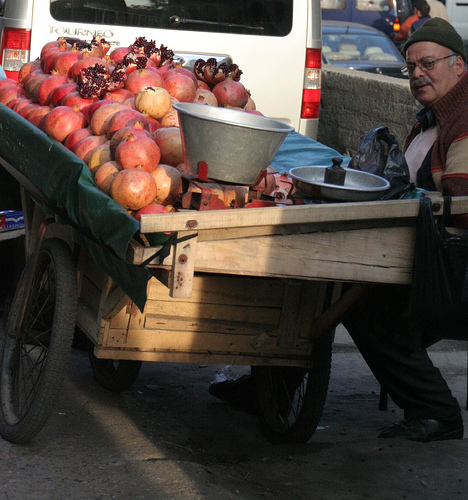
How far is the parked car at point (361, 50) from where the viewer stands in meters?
12.0

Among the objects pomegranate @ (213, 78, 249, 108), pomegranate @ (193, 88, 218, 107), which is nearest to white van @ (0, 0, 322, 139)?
pomegranate @ (213, 78, 249, 108)

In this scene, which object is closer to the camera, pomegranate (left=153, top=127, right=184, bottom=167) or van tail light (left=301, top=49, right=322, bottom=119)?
pomegranate (left=153, top=127, right=184, bottom=167)

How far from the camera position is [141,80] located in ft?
12.5

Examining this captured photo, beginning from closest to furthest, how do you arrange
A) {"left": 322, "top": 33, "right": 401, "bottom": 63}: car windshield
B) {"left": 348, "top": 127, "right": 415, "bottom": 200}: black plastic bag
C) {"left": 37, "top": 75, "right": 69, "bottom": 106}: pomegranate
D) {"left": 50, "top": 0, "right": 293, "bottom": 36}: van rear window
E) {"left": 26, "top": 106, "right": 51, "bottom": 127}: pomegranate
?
1. {"left": 348, "top": 127, "right": 415, "bottom": 200}: black plastic bag
2. {"left": 26, "top": 106, "right": 51, "bottom": 127}: pomegranate
3. {"left": 37, "top": 75, "right": 69, "bottom": 106}: pomegranate
4. {"left": 50, "top": 0, "right": 293, "bottom": 36}: van rear window
5. {"left": 322, "top": 33, "right": 401, "bottom": 63}: car windshield

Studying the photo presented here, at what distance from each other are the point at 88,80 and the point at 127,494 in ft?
5.69

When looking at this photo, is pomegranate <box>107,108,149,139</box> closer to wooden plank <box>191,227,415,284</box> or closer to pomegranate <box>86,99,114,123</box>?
pomegranate <box>86,99,114,123</box>

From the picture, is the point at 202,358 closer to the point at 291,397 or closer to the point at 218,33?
the point at 291,397

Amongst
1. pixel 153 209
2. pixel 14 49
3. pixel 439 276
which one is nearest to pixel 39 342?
pixel 153 209

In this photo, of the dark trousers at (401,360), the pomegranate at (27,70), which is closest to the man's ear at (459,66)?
the dark trousers at (401,360)

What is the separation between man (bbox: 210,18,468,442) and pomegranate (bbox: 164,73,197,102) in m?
0.94

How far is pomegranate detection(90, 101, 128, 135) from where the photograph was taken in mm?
3486

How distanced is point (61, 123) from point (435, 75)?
1513 mm

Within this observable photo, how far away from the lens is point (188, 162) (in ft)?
9.39

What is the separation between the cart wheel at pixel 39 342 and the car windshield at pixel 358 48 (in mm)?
9109
